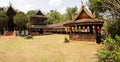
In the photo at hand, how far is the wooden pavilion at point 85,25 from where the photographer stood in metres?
30.7

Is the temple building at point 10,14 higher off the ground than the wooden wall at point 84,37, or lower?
higher

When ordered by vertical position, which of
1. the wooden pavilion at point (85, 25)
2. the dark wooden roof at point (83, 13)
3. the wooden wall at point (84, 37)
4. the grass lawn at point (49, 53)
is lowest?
the grass lawn at point (49, 53)

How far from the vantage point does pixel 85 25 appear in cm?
3309

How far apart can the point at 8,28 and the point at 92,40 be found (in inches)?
1276

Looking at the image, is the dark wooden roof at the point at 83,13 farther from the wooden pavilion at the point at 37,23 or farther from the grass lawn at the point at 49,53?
the wooden pavilion at the point at 37,23

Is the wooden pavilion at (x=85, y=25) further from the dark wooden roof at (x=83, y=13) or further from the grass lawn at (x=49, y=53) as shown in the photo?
the grass lawn at (x=49, y=53)

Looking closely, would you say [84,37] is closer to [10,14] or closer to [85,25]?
[85,25]

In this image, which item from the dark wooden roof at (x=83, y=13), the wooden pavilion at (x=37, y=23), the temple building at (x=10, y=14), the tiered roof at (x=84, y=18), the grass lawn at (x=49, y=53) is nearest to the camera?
the grass lawn at (x=49, y=53)

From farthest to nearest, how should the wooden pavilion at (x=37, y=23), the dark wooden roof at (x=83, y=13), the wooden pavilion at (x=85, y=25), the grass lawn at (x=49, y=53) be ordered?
the wooden pavilion at (x=37, y=23) → the dark wooden roof at (x=83, y=13) → the wooden pavilion at (x=85, y=25) → the grass lawn at (x=49, y=53)

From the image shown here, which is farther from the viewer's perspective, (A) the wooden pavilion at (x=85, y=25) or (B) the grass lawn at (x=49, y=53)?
(A) the wooden pavilion at (x=85, y=25)

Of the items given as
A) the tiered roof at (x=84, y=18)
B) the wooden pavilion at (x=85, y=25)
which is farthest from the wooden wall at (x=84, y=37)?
the tiered roof at (x=84, y=18)

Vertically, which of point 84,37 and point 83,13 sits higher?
point 83,13

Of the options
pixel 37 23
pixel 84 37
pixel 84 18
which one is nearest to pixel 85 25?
pixel 84 18

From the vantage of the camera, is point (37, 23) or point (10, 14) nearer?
point (10, 14)
